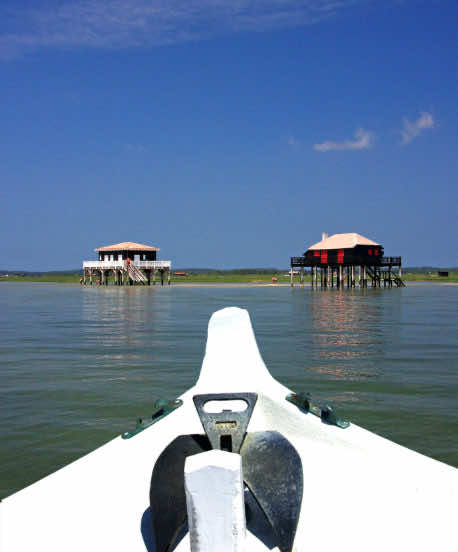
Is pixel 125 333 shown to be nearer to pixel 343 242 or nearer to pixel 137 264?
pixel 343 242

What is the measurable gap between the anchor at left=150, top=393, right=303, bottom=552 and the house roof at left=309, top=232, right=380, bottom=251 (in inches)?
2352

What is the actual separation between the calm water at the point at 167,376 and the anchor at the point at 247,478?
2783mm

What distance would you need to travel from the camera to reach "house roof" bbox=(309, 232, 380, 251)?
63094mm

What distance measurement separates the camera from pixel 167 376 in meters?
12.8

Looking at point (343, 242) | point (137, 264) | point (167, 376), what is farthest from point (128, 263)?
point (167, 376)

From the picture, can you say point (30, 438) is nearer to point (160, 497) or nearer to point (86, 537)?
point (86, 537)

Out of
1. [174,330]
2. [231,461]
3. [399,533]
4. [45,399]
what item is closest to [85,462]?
[231,461]

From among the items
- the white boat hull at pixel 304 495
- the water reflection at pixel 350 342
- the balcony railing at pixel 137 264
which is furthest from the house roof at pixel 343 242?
the white boat hull at pixel 304 495

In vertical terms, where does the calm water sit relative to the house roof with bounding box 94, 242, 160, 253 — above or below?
below

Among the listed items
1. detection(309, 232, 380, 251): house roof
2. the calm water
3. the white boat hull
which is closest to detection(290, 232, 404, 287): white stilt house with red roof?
detection(309, 232, 380, 251): house roof

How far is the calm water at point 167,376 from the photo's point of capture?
7.97 meters

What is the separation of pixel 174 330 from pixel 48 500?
18567 millimetres

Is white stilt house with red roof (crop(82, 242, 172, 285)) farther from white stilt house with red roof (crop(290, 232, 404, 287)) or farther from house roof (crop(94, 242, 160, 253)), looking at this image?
white stilt house with red roof (crop(290, 232, 404, 287))

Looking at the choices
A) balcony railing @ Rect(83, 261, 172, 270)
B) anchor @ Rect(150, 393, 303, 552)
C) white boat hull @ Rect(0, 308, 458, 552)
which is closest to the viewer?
anchor @ Rect(150, 393, 303, 552)
